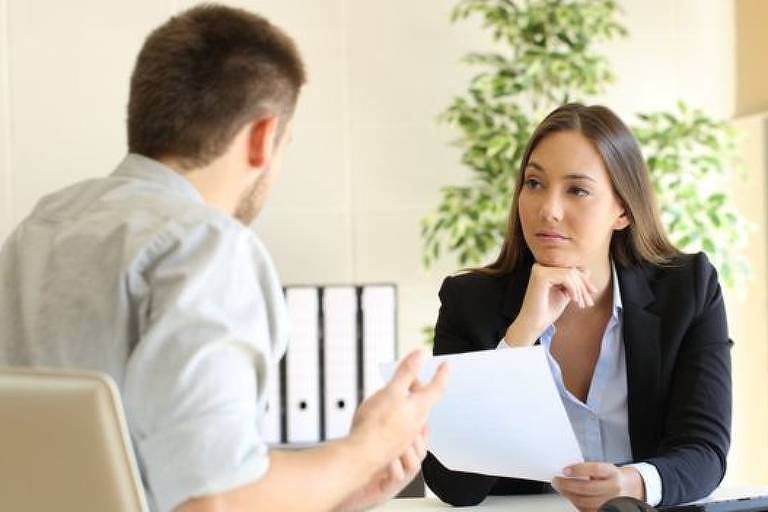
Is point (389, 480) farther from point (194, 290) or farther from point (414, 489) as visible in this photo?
point (414, 489)

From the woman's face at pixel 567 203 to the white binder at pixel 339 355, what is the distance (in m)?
1.53

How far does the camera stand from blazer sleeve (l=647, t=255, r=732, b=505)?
69.2 inches

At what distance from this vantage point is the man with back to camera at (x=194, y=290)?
3.10 feet

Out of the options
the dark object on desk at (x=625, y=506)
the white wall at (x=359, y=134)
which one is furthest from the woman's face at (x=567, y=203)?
the white wall at (x=359, y=134)

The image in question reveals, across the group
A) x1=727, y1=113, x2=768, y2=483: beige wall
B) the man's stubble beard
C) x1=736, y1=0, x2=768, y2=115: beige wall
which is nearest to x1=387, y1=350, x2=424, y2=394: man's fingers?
the man's stubble beard

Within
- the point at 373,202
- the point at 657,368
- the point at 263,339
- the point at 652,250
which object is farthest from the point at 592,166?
the point at 373,202

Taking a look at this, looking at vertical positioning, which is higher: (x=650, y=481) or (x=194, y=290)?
Result: (x=194, y=290)

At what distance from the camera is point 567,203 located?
2018 millimetres

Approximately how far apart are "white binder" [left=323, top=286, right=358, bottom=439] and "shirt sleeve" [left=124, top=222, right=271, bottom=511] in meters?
2.52

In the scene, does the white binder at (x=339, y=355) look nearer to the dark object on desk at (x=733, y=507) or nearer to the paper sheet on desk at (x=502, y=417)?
the paper sheet on desk at (x=502, y=417)

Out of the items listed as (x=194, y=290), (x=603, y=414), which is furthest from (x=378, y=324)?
(x=194, y=290)

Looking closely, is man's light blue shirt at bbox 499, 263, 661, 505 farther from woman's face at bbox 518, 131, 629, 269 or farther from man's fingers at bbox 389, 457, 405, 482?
man's fingers at bbox 389, 457, 405, 482

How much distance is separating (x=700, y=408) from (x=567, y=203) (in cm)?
44

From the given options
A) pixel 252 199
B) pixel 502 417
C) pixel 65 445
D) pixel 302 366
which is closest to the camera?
pixel 65 445
